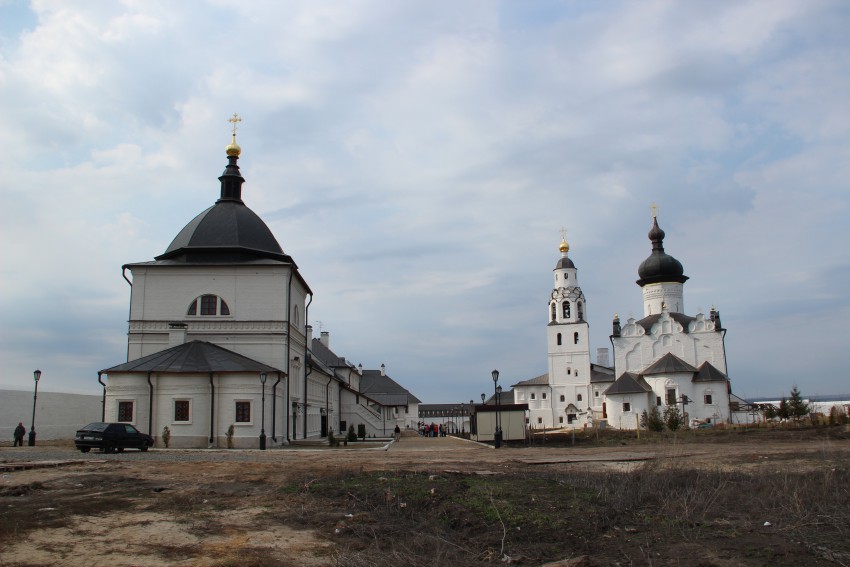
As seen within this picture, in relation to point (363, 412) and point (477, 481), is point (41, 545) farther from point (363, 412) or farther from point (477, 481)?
point (363, 412)

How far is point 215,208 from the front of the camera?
3794 centimetres

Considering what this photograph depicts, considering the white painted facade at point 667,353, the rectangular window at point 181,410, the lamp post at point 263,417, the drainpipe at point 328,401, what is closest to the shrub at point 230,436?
the lamp post at point 263,417

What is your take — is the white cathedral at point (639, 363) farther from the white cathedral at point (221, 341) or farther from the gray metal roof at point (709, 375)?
the white cathedral at point (221, 341)

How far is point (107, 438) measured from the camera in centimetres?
2425

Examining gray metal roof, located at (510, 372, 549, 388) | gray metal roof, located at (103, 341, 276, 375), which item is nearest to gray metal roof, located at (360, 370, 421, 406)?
gray metal roof, located at (510, 372, 549, 388)

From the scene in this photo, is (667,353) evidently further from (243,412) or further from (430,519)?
(430,519)

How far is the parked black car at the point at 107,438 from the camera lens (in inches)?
954

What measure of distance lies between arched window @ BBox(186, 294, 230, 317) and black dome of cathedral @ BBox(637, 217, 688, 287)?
1826 inches

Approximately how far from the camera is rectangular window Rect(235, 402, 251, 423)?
30.3 meters

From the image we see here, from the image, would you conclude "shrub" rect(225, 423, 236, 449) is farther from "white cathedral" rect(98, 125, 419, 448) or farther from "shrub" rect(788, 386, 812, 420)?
"shrub" rect(788, 386, 812, 420)

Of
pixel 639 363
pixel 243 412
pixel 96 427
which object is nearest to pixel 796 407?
pixel 639 363

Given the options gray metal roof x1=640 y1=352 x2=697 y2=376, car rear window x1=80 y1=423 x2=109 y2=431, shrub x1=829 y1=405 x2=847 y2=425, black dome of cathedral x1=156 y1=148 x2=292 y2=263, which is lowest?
shrub x1=829 y1=405 x2=847 y2=425

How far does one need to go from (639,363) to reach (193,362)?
44.2m

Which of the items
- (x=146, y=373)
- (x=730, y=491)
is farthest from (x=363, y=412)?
(x=730, y=491)
